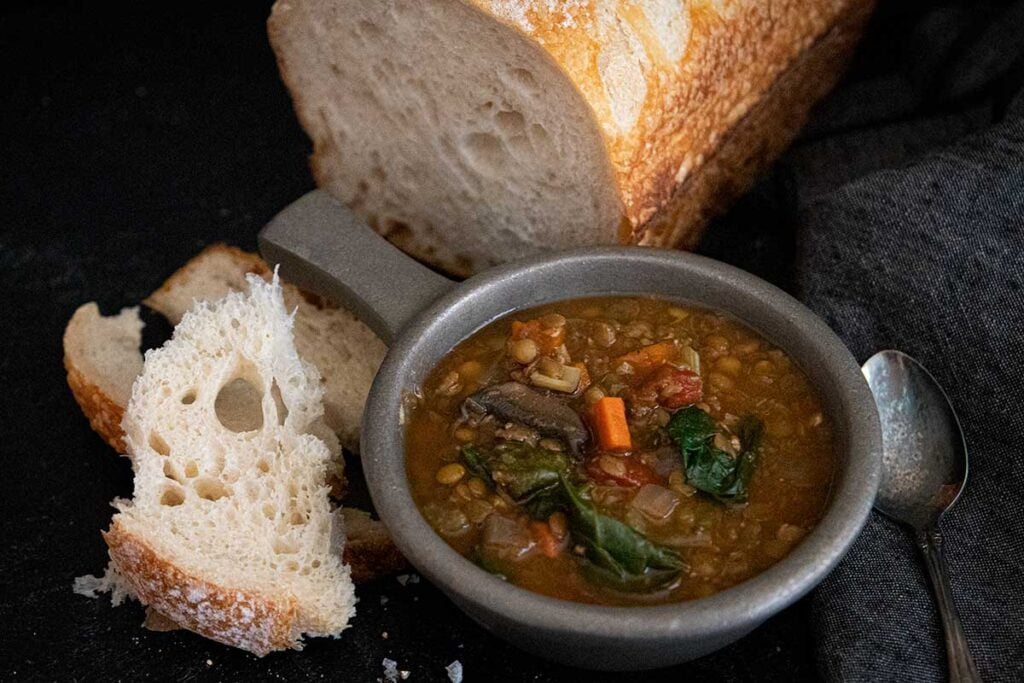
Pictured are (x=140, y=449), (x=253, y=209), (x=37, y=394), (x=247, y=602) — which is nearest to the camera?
(x=247, y=602)

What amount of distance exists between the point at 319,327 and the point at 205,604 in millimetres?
1212

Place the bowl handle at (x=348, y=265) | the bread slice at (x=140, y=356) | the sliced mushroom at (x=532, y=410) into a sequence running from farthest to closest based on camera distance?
1. the bowl handle at (x=348, y=265)
2. the bread slice at (x=140, y=356)
3. the sliced mushroom at (x=532, y=410)

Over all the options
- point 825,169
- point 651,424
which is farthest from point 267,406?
point 825,169

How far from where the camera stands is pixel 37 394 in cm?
411

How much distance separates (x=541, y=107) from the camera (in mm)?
3645

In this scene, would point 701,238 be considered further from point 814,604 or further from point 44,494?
point 44,494

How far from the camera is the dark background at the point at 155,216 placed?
10.9ft

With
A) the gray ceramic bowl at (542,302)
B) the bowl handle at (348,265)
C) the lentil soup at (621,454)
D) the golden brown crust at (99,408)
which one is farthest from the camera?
the golden brown crust at (99,408)

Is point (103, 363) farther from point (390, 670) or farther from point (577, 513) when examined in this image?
point (577, 513)

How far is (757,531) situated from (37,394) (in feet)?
8.24

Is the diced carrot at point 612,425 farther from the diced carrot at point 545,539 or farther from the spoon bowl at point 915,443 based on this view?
the spoon bowl at point 915,443

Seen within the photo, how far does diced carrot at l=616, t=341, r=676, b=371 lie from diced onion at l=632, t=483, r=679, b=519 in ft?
1.40

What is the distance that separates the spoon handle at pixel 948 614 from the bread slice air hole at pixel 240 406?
196 cm

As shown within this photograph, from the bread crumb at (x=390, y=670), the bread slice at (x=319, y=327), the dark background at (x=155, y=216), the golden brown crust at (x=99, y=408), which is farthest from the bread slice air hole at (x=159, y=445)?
the bread crumb at (x=390, y=670)
